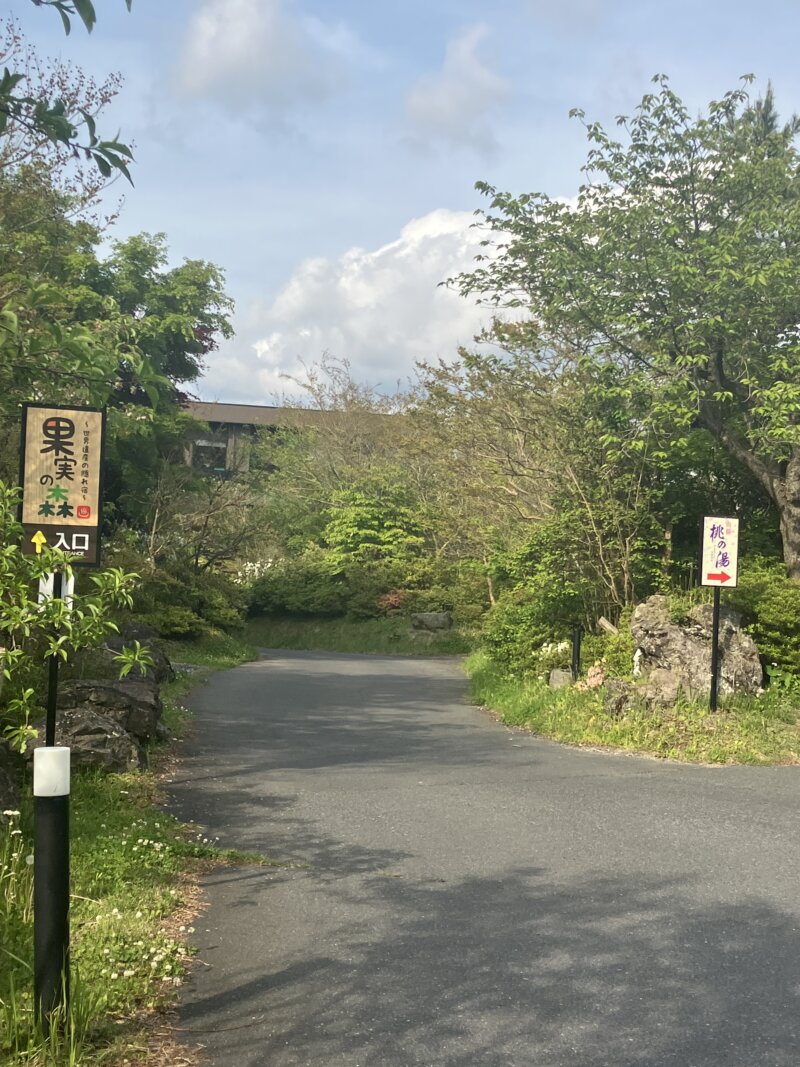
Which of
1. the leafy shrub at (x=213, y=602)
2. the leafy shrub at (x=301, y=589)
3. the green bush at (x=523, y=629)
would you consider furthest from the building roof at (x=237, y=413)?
the green bush at (x=523, y=629)

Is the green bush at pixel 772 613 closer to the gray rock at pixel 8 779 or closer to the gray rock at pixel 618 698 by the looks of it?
the gray rock at pixel 618 698

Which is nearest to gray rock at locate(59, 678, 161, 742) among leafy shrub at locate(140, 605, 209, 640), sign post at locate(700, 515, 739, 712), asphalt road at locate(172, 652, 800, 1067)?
asphalt road at locate(172, 652, 800, 1067)

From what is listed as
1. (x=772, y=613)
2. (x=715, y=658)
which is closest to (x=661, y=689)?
(x=715, y=658)

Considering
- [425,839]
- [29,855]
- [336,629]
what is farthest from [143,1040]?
[336,629]

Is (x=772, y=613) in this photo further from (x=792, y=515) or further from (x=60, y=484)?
(x=60, y=484)

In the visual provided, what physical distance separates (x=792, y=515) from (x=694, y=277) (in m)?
3.72

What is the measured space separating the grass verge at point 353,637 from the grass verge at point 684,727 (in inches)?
797

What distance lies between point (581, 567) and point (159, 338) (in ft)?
53.5

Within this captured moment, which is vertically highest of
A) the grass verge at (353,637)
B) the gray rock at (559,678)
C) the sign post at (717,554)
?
the sign post at (717,554)

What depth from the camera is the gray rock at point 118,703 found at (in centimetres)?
927

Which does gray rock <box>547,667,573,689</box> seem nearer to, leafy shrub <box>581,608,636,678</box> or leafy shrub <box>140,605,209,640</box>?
leafy shrub <box>581,608,636,678</box>

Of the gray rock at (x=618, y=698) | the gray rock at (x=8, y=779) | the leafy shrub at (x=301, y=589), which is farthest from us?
the leafy shrub at (x=301, y=589)

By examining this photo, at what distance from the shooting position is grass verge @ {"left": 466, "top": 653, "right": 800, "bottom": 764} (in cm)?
1031

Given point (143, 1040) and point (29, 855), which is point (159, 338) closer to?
point (29, 855)
